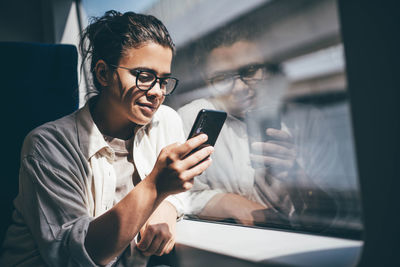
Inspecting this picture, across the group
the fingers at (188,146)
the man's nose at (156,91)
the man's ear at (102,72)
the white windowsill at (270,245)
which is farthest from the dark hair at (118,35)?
the white windowsill at (270,245)

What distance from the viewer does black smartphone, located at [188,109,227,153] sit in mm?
652

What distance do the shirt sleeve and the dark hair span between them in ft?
1.19

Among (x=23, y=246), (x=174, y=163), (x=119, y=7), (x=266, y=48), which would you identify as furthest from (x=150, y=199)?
(x=119, y=7)

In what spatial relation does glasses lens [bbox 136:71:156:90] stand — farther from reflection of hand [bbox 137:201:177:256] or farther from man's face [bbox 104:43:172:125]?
reflection of hand [bbox 137:201:177:256]

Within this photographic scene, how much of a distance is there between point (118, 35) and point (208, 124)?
403mm

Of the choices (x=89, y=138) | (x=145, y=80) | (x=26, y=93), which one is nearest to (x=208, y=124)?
(x=145, y=80)

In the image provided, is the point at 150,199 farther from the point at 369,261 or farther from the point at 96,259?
the point at 369,261

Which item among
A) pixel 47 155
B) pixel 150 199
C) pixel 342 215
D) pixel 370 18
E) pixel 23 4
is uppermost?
pixel 23 4

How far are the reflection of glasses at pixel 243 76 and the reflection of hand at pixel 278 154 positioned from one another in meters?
0.17

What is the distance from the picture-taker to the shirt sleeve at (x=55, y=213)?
0.63m

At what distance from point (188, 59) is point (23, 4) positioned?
3.50ft

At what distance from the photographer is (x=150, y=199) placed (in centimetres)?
64

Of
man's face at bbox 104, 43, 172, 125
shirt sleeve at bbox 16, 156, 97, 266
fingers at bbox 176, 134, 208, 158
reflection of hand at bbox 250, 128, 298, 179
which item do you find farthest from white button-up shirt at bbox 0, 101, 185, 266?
reflection of hand at bbox 250, 128, 298, 179

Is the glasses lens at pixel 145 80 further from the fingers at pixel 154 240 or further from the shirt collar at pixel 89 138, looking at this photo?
the fingers at pixel 154 240
